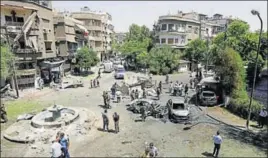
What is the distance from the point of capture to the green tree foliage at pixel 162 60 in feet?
189

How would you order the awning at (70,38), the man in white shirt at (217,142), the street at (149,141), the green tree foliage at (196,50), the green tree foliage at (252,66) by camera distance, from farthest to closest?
the green tree foliage at (196,50), the awning at (70,38), the green tree foliage at (252,66), the street at (149,141), the man in white shirt at (217,142)

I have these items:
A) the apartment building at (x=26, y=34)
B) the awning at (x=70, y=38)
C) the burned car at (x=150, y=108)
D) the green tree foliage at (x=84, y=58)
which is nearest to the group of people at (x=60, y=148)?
the burned car at (x=150, y=108)

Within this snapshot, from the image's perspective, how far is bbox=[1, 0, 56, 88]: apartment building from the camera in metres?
36.8

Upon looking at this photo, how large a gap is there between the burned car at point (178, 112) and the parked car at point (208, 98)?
524 cm

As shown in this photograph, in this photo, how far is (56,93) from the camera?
36.7 m

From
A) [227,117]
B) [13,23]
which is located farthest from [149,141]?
[13,23]

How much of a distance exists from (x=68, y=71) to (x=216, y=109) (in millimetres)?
37227

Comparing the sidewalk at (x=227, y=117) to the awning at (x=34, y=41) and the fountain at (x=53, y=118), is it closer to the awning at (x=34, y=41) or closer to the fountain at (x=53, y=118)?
the fountain at (x=53, y=118)

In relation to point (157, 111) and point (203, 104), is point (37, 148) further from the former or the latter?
point (203, 104)

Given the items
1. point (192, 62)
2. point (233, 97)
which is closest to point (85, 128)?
point (233, 97)

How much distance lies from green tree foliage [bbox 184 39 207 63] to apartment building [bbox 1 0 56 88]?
36.0 m

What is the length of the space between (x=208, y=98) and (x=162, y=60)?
30.7m

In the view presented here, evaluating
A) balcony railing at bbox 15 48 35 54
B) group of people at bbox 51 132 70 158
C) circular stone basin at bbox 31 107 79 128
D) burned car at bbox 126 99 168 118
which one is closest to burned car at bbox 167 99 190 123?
burned car at bbox 126 99 168 118

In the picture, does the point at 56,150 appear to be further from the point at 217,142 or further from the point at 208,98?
the point at 208,98
